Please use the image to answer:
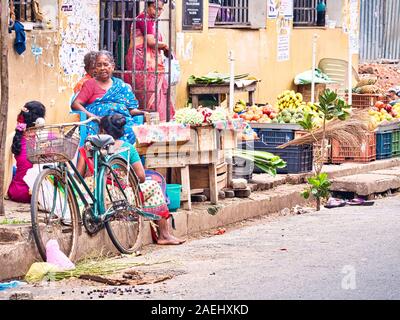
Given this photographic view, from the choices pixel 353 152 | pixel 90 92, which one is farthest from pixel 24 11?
pixel 353 152

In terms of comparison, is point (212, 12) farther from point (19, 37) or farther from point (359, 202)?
point (19, 37)

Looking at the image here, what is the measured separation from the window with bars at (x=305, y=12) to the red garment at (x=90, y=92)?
402 inches

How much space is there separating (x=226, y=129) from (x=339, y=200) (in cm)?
237

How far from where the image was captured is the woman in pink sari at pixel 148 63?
13.3 metres

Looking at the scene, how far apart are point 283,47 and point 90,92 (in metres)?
8.57

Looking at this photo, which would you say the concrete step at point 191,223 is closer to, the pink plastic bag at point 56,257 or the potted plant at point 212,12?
the pink plastic bag at point 56,257

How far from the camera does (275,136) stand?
1518 centimetres

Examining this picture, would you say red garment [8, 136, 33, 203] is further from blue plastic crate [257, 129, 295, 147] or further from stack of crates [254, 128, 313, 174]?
blue plastic crate [257, 129, 295, 147]

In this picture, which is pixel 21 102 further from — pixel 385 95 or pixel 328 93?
pixel 385 95

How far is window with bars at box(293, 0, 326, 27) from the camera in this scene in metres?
21.2

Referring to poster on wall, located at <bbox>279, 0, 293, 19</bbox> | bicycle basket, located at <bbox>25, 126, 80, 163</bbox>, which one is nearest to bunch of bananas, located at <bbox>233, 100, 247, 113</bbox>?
poster on wall, located at <bbox>279, 0, 293, 19</bbox>

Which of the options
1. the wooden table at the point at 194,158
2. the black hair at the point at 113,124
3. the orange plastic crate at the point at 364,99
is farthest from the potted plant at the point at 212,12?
the black hair at the point at 113,124

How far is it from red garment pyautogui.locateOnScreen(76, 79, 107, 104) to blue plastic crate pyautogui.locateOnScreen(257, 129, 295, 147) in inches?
162

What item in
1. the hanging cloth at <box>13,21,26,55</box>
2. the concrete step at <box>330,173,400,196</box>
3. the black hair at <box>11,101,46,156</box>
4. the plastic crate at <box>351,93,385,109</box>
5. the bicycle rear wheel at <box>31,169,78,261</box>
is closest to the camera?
the bicycle rear wheel at <box>31,169,78,261</box>
